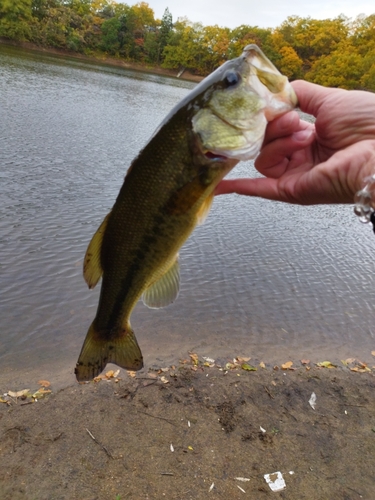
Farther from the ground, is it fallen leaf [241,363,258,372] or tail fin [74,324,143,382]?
tail fin [74,324,143,382]

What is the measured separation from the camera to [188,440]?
4906 mm

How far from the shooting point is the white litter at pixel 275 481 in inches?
176

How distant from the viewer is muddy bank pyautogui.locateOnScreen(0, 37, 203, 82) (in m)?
61.1

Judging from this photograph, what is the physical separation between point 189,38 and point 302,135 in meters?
81.4

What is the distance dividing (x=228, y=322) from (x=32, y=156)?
33.2ft

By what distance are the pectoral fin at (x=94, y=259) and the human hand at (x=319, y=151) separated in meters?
0.80

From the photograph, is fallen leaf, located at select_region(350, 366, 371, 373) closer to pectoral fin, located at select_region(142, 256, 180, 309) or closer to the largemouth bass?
pectoral fin, located at select_region(142, 256, 180, 309)

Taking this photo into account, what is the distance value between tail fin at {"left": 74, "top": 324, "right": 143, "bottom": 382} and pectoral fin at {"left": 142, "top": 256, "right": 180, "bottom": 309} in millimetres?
329

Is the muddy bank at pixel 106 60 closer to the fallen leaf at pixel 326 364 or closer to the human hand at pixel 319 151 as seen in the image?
the fallen leaf at pixel 326 364

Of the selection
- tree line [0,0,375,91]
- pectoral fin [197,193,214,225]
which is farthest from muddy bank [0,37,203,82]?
pectoral fin [197,193,214,225]

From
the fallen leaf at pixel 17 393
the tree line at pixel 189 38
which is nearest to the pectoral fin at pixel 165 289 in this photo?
the fallen leaf at pixel 17 393

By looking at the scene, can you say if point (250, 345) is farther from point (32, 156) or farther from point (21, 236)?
point (32, 156)

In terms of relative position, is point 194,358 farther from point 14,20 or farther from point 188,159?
point 14,20

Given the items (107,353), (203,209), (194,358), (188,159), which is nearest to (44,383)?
(194,358)
